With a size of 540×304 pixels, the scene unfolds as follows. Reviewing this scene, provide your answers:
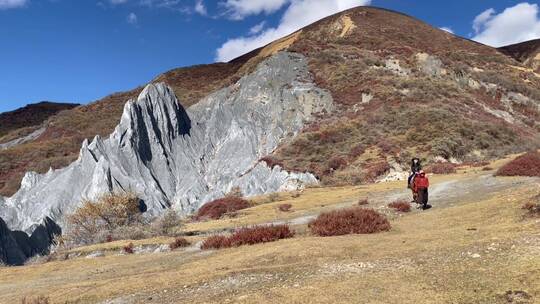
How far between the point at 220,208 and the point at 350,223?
21761 mm

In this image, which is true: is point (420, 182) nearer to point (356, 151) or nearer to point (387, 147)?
point (387, 147)

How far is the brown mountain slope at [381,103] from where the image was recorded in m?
52.4

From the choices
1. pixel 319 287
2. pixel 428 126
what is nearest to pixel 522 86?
pixel 428 126

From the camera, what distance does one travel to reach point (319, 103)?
233ft

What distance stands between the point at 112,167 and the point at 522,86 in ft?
208

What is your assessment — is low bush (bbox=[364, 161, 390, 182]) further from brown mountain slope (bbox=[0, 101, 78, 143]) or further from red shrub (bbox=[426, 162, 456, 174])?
brown mountain slope (bbox=[0, 101, 78, 143])

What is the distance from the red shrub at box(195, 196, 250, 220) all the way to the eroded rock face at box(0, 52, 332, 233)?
9831mm

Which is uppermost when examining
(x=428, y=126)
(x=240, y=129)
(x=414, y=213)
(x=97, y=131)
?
(x=97, y=131)

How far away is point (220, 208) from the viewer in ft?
130

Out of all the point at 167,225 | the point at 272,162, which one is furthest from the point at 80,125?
the point at 167,225

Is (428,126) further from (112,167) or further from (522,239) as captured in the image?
(522,239)

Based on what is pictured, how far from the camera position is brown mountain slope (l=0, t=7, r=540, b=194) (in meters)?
52.4

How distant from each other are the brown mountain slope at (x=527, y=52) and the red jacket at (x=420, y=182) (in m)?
122

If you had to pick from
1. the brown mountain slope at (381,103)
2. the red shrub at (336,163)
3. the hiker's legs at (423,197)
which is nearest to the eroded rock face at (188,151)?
the red shrub at (336,163)
